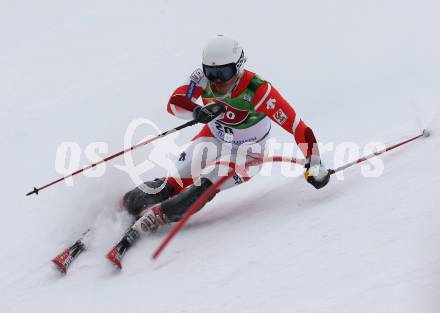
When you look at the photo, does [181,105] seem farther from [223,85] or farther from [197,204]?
[197,204]

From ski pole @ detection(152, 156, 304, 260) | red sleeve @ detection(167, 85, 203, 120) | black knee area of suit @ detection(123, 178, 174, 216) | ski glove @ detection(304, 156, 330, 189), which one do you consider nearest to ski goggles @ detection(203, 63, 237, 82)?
red sleeve @ detection(167, 85, 203, 120)

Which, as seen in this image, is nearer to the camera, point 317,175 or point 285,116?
point 317,175

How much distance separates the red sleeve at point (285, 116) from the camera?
4562 millimetres

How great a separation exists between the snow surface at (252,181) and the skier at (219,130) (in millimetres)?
174

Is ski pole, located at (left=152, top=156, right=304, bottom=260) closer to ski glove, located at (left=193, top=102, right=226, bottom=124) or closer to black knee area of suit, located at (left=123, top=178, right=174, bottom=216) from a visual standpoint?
black knee area of suit, located at (left=123, top=178, right=174, bottom=216)

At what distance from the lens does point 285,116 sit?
4.61 meters

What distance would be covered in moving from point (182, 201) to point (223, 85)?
39.3 inches

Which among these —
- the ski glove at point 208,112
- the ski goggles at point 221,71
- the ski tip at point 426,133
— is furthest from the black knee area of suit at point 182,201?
the ski tip at point 426,133

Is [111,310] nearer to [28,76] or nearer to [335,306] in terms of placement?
[335,306]

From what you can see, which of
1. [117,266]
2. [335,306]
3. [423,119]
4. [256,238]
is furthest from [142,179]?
[335,306]

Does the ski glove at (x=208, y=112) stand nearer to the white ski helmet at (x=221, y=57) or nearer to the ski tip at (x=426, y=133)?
the white ski helmet at (x=221, y=57)

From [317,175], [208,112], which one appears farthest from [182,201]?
[317,175]

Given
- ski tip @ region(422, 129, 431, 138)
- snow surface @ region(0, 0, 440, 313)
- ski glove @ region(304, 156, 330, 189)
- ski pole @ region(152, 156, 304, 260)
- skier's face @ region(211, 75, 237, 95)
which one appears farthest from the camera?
ski tip @ region(422, 129, 431, 138)

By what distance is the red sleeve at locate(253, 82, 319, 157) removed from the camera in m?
4.56
